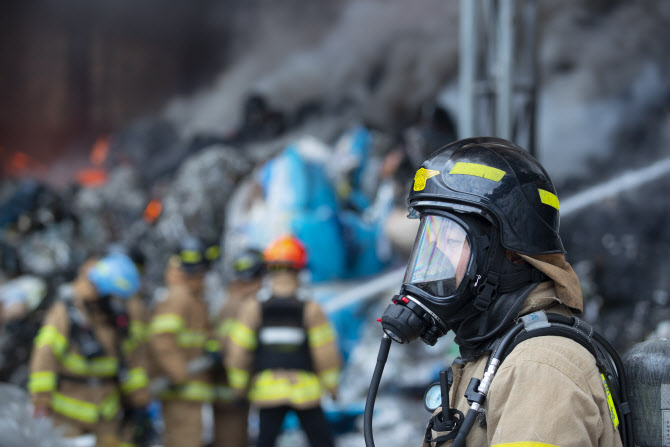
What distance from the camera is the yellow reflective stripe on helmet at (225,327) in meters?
4.63

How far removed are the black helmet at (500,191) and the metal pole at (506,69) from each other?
7.89ft

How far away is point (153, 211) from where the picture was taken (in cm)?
1095

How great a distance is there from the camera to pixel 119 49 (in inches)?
508

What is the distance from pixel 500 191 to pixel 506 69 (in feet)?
8.71

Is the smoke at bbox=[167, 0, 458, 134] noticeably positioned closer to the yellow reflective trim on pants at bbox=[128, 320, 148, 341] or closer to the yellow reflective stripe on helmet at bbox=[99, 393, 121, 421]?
the yellow reflective trim on pants at bbox=[128, 320, 148, 341]

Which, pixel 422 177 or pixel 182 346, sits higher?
pixel 422 177

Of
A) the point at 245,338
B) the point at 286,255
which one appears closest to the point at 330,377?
the point at 245,338

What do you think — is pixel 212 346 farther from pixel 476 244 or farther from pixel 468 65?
pixel 476 244

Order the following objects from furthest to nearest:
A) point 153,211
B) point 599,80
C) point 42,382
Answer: point 153,211 → point 599,80 → point 42,382

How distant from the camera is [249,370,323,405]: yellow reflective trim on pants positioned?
391cm

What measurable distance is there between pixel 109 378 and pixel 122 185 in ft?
30.9

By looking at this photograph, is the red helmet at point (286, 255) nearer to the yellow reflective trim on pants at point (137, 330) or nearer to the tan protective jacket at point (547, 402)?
the yellow reflective trim on pants at point (137, 330)

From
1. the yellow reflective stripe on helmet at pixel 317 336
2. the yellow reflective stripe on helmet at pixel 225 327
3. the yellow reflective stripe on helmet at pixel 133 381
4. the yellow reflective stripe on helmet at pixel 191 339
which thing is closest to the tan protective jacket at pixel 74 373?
the yellow reflective stripe on helmet at pixel 133 381

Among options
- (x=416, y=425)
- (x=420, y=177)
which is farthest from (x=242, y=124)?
(x=420, y=177)
